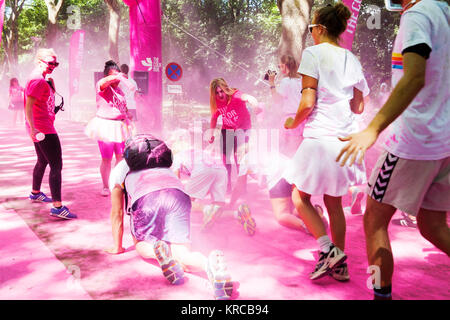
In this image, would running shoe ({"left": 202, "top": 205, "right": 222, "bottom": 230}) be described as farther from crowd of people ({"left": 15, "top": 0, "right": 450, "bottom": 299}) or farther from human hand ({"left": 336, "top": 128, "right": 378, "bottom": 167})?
human hand ({"left": 336, "top": 128, "right": 378, "bottom": 167})

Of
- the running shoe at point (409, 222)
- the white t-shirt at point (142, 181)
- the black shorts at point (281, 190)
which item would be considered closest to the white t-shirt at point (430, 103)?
the white t-shirt at point (142, 181)

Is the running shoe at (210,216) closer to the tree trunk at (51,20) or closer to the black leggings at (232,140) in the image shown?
the black leggings at (232,140)

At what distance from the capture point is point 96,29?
42.8 metres

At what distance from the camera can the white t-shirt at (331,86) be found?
9.84ft

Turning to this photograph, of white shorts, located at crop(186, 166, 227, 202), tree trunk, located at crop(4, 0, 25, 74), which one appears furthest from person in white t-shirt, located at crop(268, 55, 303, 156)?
tree trunk, located at crop(4, 0, 25, 74)

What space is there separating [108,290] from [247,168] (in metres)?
2.78

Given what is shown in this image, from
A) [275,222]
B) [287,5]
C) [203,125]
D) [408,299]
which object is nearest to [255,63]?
[287,5]

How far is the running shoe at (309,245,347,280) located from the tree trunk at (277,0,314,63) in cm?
642

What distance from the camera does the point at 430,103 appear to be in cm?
225

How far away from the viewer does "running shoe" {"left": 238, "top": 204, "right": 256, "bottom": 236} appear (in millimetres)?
4277

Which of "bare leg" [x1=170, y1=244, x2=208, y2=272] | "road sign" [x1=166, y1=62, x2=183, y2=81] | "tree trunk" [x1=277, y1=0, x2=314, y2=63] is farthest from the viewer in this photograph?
"road sign" [x1=166, y1=62, x2=183, y2=81]

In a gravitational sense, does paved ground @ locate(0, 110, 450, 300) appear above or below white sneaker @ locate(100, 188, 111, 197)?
below

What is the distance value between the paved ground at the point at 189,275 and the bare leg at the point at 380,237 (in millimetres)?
607

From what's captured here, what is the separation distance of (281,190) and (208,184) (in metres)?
0.83
